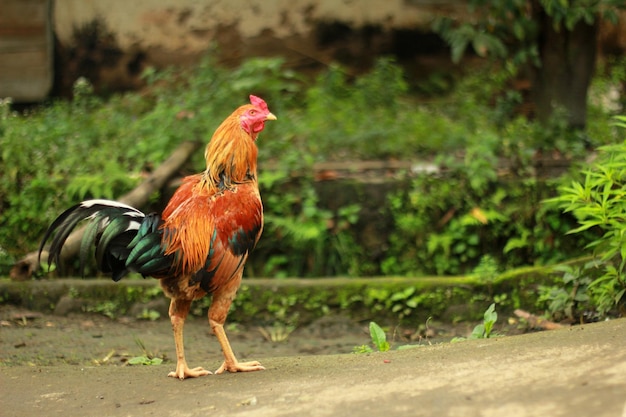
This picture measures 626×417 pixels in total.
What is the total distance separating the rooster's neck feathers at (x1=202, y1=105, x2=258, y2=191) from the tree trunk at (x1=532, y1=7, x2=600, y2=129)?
469cm

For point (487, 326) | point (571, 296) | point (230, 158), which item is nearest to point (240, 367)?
point (230, 158)

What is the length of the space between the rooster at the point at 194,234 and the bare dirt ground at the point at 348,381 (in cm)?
39

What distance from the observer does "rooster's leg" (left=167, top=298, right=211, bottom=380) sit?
4.77m

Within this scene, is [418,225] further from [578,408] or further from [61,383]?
[578,408]

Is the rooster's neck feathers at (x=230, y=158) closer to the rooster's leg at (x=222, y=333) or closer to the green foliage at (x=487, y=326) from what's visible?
the rooster's leg at (x=222, y=333)

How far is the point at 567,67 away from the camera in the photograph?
28.9 ft

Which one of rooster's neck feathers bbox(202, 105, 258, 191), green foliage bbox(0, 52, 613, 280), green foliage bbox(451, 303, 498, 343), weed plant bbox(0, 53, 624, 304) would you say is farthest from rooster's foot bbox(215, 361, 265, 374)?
weed plant bbox(0, 53, 624, 304)

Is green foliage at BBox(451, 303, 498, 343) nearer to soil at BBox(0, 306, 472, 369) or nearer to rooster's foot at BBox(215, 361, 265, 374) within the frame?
soil at BBox(0, 306, 472, 369)

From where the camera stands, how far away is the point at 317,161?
8305mm

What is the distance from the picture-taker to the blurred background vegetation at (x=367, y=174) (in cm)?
749

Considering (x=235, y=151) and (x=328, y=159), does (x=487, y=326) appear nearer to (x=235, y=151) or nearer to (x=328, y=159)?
(x=235, y=151)

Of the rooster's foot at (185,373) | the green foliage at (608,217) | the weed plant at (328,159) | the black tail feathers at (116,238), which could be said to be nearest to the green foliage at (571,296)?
the green foliage at (608,217)

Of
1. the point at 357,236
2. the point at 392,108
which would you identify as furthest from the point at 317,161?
the point at 392,108

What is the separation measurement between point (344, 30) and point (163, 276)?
6.76 meters
